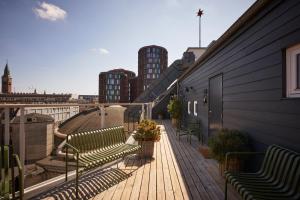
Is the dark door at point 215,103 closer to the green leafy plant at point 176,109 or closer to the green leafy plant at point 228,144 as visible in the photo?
the green leafy plant at point 228,144

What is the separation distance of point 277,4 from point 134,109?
2552 centimetres

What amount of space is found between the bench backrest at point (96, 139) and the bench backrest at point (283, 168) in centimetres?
320

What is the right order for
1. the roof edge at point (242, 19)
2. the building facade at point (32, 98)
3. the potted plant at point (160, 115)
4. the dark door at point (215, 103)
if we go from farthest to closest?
the building facade at point (32, 98)
the potted plant at point (160, 115)
the dark door at point (215, 103)
the roof edge at point (242, 19)

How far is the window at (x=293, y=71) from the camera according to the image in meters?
2.94

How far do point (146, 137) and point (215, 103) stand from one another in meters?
2.73

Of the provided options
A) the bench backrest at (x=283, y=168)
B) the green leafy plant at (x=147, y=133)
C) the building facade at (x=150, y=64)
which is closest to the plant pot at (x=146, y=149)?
the green leafy plant at (x=147, y=133)

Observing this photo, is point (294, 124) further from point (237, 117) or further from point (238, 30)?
point (238, 30)

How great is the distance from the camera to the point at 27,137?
2372cm

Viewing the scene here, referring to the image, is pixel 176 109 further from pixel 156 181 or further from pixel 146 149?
pixel 156 181

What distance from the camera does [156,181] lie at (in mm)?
4203

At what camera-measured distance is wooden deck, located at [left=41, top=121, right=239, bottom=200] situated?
3542 millimetres

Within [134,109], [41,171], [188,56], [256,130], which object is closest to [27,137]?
[41,171]

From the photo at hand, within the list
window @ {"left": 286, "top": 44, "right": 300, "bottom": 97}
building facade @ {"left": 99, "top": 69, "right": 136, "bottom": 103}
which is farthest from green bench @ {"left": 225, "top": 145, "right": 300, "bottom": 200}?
building facade @ {"left": 99, "top": 69, "right": 136, "bottom": 103}

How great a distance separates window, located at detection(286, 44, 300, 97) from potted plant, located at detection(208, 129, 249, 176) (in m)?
1.42
